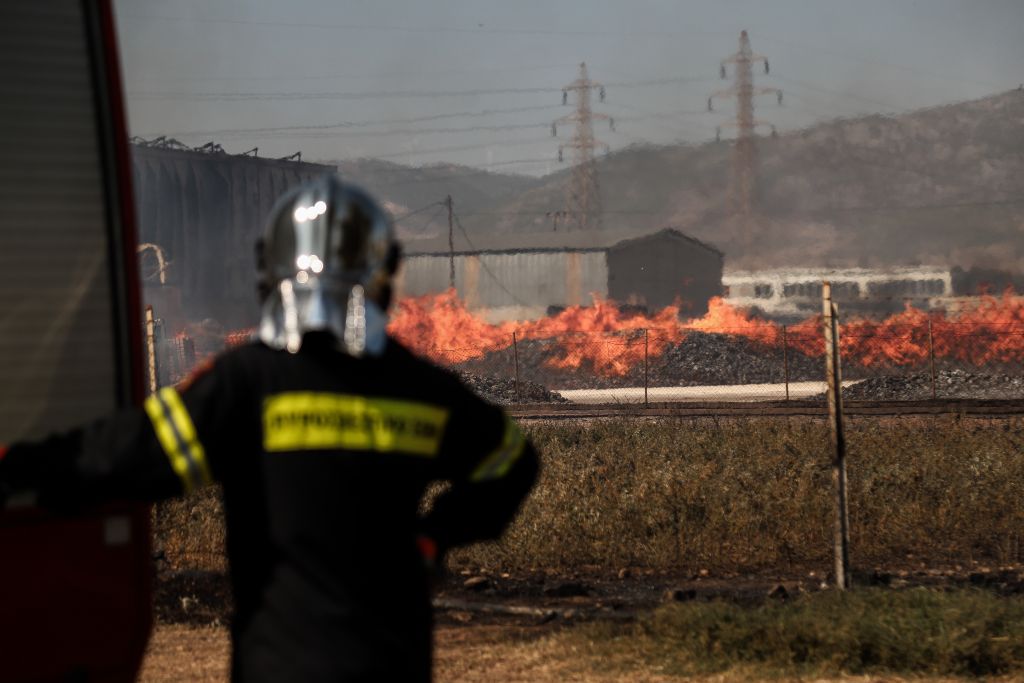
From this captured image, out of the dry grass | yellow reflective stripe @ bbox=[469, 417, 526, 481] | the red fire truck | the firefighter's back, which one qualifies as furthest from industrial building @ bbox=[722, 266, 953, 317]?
the firefighter's back

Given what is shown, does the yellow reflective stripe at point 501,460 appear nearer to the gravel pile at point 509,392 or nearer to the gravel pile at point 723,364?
the gravel pile at point 509,392

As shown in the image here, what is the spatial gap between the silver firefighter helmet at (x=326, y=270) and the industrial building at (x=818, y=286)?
65.1 metres

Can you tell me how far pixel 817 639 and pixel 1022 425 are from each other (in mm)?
14192

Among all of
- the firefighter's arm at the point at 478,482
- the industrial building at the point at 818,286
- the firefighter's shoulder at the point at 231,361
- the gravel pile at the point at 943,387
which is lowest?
the gravel pile at the point at 943,387

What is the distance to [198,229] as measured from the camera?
47.2m

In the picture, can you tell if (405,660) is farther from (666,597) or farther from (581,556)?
(581,556)

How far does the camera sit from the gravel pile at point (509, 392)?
32.5 meters

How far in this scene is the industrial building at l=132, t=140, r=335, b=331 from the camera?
4566cm

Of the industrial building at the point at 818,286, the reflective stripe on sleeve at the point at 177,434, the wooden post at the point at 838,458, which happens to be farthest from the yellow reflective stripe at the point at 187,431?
the industrial building at the point at 818,286

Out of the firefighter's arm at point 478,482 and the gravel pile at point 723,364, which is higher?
the gravel pile at point 723,364

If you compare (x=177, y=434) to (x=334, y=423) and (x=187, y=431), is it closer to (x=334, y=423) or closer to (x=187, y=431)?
(x=187, y=431)

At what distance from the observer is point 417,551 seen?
3000 millimetres

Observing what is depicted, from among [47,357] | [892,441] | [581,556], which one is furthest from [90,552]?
[892,441]

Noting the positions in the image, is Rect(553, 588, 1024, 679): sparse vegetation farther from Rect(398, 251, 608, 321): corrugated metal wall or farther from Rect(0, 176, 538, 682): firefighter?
Rect(398, 251, 608, 321): corrugated metal wall
